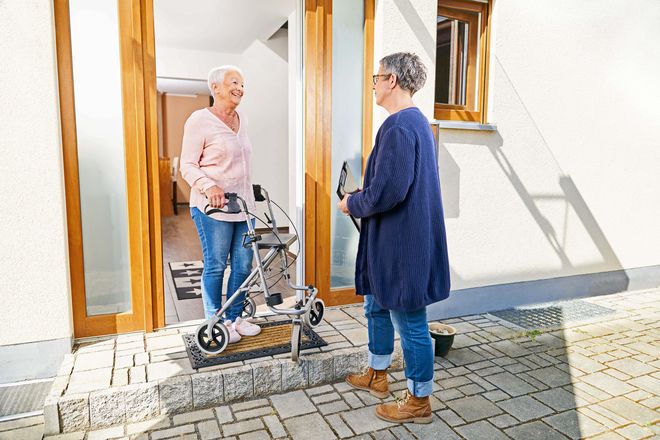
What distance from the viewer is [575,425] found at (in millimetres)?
2570

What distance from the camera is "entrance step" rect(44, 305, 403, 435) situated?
2455 millimetres

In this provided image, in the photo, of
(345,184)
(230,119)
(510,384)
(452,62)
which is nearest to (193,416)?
(345,184)

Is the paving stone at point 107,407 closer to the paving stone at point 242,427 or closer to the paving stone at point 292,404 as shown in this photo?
the paving stone at point 242,427

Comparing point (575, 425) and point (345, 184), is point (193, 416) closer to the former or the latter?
point (345, 184)

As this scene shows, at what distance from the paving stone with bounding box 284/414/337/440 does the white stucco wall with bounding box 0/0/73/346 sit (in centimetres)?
148

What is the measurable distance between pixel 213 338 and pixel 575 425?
6.41 feet

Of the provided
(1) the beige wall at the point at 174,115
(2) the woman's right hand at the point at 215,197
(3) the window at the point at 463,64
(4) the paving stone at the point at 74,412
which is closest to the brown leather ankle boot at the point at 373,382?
(2) the woman's right hand at the point at 215,197

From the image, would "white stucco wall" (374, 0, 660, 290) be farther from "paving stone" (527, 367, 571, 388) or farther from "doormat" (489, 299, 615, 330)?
"paving stone" (527, 367, 571, 388)

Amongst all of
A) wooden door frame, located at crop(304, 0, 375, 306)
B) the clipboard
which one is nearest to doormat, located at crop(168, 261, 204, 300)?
wooden door frame, located at crop(304, 0, 375, 306)

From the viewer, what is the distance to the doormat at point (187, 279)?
14.6ft

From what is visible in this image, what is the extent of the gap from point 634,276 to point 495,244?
193 cm

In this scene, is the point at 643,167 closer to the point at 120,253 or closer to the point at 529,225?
the point at 529,225

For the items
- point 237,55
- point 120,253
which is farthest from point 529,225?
point 237,55

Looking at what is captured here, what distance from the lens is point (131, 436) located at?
94.3 inches
